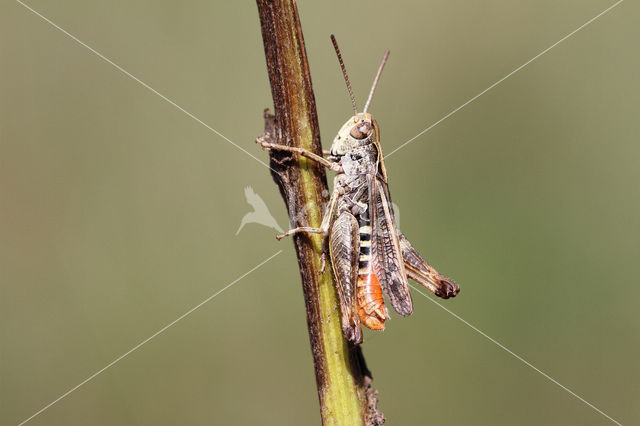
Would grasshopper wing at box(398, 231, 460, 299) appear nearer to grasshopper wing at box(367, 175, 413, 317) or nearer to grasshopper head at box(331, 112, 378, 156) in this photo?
grasshopper wing at box(367, 175, 413, 317)

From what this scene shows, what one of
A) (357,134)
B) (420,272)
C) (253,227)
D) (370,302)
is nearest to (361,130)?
(357,134)

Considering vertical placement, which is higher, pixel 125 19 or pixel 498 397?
pixel 125 19

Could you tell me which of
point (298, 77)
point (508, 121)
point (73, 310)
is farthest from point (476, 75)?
point (73, 310)

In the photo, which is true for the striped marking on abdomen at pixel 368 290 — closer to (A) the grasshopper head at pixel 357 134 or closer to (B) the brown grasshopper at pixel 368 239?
(B) the brown grasshopper at pixel 368 239

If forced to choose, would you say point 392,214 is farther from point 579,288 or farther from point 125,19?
point 125,19

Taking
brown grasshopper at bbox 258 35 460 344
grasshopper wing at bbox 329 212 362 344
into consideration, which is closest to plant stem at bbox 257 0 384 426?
grasshopper wing at bbox 329 212 362 344

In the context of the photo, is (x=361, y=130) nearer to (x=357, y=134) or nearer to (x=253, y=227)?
(x=357, y=134)

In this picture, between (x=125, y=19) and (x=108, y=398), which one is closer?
(x=108, y=398)
